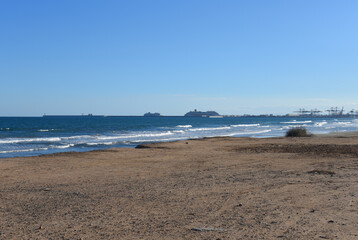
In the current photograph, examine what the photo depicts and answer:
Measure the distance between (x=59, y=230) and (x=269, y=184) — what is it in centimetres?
608

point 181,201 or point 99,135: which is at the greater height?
point 99,135

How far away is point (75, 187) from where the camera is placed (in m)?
11.3

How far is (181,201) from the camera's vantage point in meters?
9.19

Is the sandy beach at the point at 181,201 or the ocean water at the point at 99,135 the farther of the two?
the ocean water at the point at 99,135

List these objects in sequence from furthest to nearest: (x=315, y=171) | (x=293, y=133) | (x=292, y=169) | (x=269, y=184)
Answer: (x=293, y=133), (x=292, y=169), (x=315, y=171), (x=269, y=184)

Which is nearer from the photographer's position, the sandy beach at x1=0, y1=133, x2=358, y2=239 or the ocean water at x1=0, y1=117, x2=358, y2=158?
the sandy beach at x1=0, y1=133, x2=358, y2=239

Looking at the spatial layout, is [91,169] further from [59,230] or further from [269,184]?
[59,230]

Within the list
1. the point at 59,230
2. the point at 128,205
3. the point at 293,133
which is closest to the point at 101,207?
the point at 128,205

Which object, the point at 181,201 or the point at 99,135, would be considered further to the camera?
the point at 99,135

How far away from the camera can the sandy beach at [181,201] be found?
6938 millimetres

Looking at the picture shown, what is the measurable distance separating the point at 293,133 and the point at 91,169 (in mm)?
27164

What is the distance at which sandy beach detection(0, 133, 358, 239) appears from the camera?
6938 millimetres

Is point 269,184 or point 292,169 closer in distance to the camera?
point 269,184

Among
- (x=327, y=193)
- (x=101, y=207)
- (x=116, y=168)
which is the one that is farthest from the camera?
(x=116, y=168)
